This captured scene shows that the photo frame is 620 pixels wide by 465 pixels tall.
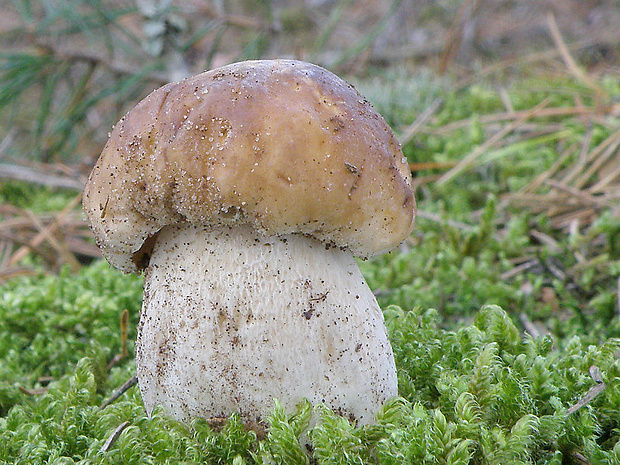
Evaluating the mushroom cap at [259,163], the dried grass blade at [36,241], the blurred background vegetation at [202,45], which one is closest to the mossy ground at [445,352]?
the dried grass blade at [36,241]

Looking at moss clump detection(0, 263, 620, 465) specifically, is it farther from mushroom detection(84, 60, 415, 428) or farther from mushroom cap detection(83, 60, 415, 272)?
mushroom cap detection(83, 60, 415, 272)

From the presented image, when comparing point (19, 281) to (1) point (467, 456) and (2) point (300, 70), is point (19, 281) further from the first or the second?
(1) point (467, 456)

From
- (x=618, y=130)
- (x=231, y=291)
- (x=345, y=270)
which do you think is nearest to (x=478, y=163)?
(x=618, y=130)

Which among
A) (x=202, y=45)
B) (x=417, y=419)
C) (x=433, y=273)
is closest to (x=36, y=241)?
(x=433, y=273)

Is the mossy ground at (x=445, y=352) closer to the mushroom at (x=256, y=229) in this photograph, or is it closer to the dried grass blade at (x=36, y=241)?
the mushroom at (x=256, y=229)

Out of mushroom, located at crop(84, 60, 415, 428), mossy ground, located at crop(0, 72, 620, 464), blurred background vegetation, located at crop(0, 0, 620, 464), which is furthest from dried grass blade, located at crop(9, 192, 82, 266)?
mushroom, located at crop(84, 60, 415, 428)

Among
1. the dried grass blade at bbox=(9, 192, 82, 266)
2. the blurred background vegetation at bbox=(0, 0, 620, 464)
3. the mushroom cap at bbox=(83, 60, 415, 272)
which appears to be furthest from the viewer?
the dried grass blade at bbox=(9, 192, 82, 266)
